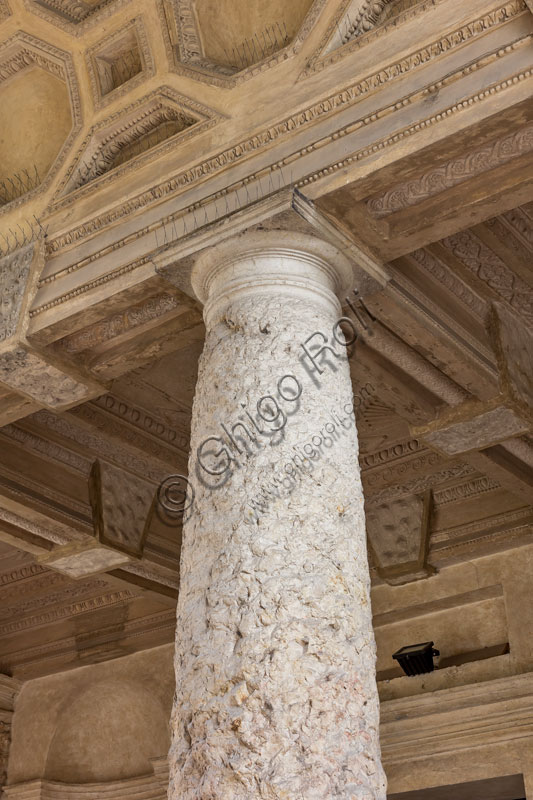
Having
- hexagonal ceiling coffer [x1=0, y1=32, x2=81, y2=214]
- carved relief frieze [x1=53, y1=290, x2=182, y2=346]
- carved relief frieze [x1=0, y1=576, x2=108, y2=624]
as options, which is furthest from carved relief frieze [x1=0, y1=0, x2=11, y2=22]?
carved relief frieze [x1=0, y1=576, x2=108, y2=624]

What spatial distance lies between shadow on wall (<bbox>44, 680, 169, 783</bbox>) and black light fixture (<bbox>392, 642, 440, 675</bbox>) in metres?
2.98

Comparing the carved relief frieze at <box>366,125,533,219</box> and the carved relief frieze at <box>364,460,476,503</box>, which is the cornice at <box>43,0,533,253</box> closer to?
the carved relief frieze at <box>366,125,533,219</box>

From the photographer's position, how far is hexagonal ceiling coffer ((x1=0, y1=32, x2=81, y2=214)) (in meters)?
5.62

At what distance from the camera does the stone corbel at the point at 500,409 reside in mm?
5723

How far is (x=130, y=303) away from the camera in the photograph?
15.7 ft

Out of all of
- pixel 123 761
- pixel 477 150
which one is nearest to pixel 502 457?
pixel 477 150

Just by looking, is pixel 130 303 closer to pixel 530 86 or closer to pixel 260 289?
pixel 260 289

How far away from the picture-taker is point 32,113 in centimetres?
589

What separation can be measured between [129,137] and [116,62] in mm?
612

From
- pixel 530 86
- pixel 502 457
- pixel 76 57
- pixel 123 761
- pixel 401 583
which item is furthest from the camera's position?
pixel 123 761

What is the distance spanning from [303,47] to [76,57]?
1630mm

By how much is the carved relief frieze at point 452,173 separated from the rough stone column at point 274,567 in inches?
20.2

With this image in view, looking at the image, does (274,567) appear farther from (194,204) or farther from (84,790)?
(84,790)

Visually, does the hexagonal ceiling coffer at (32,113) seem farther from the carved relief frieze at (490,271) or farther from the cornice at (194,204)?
the carved relief frieze at (490,271)
